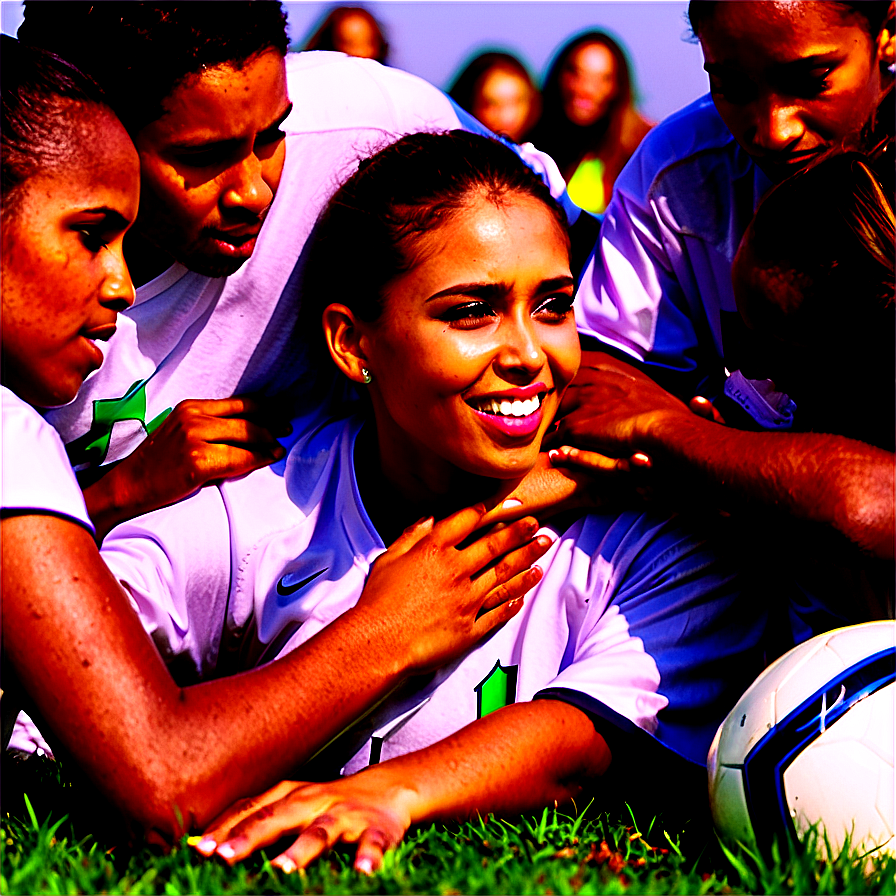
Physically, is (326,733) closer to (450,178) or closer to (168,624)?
(168,624)

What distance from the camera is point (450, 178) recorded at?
11.0 feet

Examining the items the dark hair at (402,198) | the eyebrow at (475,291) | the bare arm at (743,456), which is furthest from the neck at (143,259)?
the bare arm at (743,456)

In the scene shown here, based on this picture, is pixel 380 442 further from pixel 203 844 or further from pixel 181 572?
pixel 203 844

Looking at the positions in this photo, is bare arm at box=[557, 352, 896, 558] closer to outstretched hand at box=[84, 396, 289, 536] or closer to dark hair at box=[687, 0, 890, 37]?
outstretched hand at box=[84, 396, 289, 536]

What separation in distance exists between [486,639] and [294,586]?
1.74 ft

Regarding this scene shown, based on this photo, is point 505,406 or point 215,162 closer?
point 505,406

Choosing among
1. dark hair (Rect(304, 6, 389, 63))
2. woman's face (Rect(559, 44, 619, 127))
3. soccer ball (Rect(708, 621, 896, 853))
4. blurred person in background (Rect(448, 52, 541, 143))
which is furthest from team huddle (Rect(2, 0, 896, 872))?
dark hair (Rect(304, 6, 389, 63))

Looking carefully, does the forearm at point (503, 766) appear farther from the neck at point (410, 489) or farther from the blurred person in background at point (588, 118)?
the blurred person in background at point (588, 118)

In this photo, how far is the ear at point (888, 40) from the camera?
367 centimetres

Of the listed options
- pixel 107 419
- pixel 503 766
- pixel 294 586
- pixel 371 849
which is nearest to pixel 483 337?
pixel 294 586

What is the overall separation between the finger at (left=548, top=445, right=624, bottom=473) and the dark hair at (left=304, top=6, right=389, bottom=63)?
6.22m

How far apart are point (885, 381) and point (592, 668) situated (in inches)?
41.3

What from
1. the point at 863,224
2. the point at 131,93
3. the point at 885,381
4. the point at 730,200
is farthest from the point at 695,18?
the point at 131,93

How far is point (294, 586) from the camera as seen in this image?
11.1 feet
